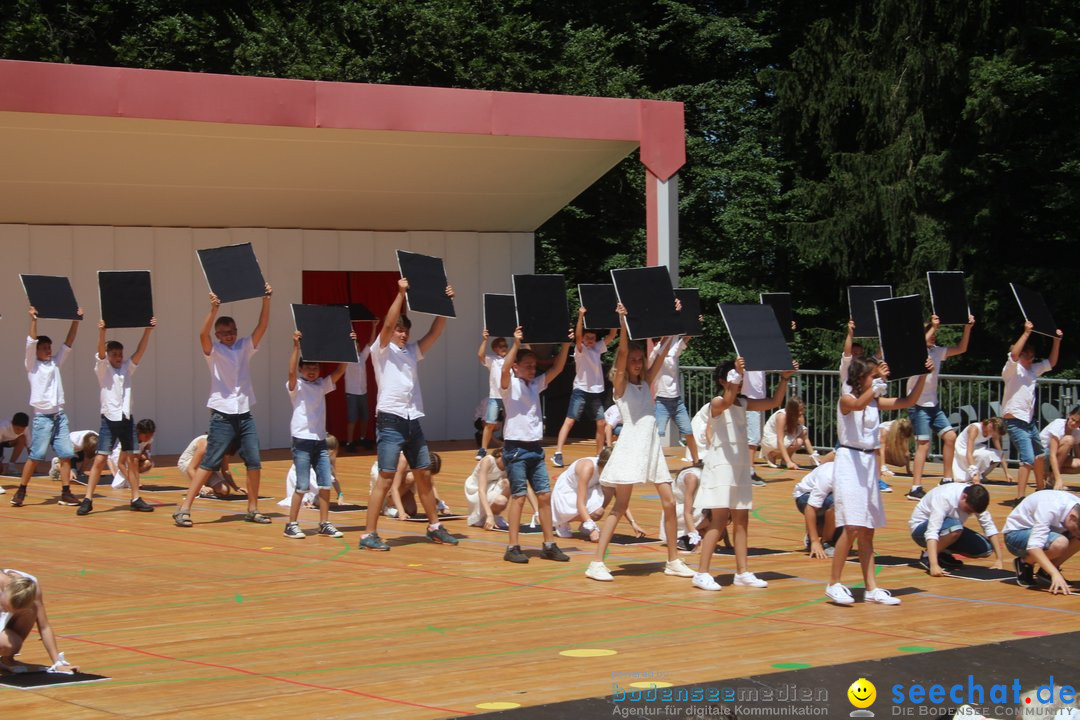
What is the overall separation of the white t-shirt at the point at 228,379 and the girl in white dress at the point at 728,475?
185 inches

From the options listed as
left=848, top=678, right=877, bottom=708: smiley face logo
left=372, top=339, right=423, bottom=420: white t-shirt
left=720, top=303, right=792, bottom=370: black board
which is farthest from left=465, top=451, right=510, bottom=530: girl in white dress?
left=848, top=678, right=877, bottom=708: smiley face logo

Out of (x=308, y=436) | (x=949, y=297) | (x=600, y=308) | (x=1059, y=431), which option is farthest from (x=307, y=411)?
(x=1059, y=431)

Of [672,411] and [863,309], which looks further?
[672,411]

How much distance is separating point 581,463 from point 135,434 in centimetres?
514

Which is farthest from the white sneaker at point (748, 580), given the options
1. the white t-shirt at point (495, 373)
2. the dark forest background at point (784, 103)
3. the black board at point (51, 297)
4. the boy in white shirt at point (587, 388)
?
the dark forest background at point (784, 103)

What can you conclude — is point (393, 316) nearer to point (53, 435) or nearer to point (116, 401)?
point (116, 401)

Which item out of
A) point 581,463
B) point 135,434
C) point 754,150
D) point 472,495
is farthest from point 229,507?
point 754,150

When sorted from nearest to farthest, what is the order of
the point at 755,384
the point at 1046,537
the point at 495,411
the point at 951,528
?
the point at 1046,537, the point at 951,528, the point at 755,384, the point at 495,411

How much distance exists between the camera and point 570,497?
11.6 m

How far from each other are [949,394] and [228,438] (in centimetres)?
967

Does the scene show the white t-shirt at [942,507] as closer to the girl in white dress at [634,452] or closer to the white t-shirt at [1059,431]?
the girl in white dress at [634,452]

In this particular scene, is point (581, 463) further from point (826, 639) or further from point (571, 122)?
point (571, 122)

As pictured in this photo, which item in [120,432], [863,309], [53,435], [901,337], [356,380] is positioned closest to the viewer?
[901,337]

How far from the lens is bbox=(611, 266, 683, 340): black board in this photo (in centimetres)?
984
